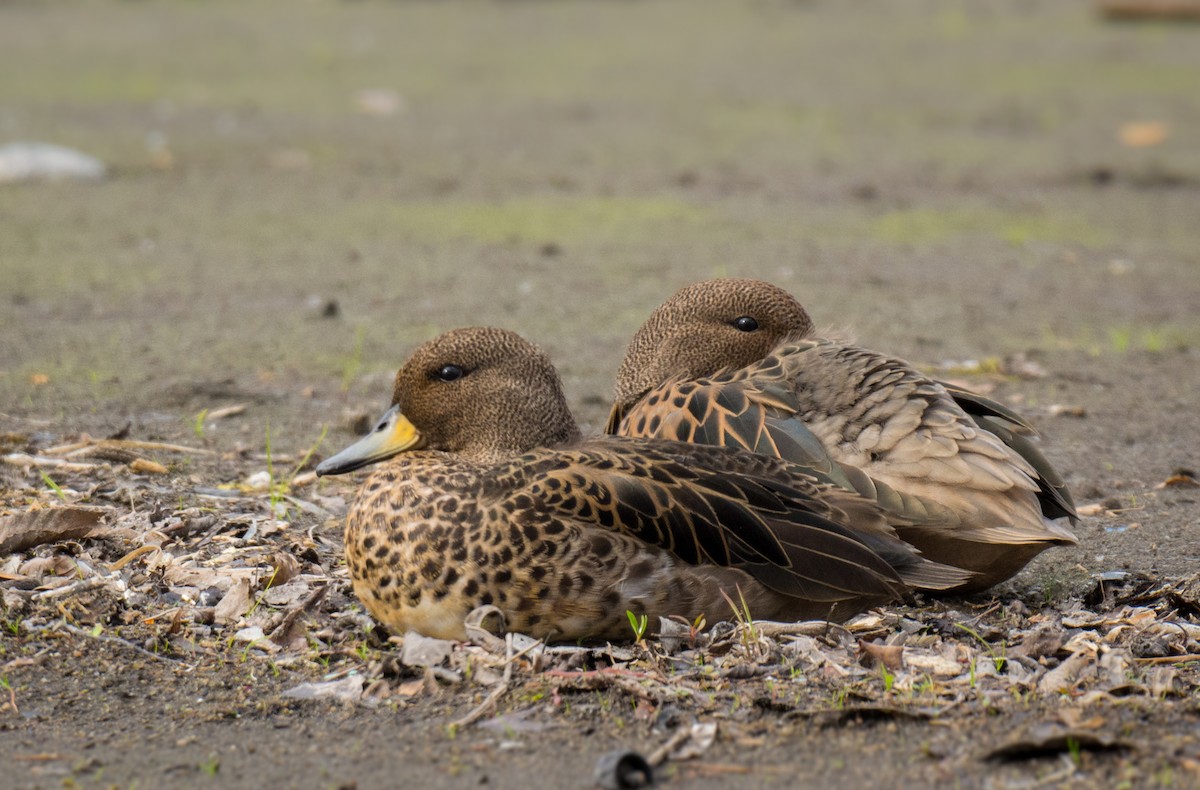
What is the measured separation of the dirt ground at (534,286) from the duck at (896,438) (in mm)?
222

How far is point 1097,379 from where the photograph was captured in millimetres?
6781

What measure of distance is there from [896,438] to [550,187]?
22.4 ft

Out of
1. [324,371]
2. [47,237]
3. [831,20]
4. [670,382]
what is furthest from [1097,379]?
[831,20]

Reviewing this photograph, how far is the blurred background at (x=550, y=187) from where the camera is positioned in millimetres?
7277

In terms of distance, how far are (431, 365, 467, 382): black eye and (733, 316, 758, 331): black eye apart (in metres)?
1.27

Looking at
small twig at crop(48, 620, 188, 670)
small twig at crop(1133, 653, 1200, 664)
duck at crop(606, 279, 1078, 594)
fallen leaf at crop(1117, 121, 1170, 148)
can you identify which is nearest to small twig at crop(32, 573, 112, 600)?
small twig at crop(48, 620, 188, 670)

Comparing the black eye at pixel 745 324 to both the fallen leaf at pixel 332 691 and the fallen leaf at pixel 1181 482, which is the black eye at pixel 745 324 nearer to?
the fallen leaf at pixel 1181 482

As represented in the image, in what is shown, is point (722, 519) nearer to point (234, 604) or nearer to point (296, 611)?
point (296, 611)

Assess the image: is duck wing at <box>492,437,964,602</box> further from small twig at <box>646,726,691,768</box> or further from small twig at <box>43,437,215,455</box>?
small twig at <box>43,437,215,455</box>

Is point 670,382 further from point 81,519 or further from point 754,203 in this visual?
point 754,203

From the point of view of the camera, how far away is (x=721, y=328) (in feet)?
16.6

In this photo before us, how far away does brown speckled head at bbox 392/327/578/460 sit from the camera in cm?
408

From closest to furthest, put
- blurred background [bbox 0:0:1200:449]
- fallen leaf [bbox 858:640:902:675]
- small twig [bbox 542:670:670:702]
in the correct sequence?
small twig [bbox 542:670:670:702], fallen leaf [bbox 858:640:902:675], blurred background [bbox 0:0:1200:449]

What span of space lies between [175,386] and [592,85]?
27.7ft
